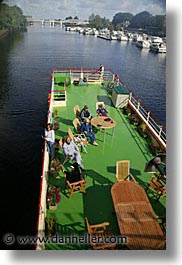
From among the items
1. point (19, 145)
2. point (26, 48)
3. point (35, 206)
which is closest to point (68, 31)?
point (26, 48)

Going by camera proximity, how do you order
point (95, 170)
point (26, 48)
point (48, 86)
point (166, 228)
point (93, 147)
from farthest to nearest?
1. point (26, 48)
2. point (48, 86)
3. point (93, 147)
4. point (95, 170)
5. point (166, 228)

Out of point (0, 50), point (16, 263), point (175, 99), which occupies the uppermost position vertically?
point (0, 50)

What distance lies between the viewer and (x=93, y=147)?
9258 mm

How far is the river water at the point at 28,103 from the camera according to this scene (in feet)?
32.8

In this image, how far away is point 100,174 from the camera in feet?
25.8

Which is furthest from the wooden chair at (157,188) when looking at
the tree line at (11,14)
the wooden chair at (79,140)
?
the tree line at (11,14)

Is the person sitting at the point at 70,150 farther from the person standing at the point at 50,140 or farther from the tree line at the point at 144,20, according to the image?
the tree line at the point at 144,20

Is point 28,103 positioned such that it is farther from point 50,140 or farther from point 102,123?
point 50,140

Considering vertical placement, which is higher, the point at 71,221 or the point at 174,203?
the point at 174,203

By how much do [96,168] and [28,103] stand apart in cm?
1369

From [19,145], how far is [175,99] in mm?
9627

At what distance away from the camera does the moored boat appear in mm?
5973

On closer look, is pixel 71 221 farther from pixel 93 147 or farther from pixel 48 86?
pixel 48 86

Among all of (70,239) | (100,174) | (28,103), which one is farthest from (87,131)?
(28,103)
